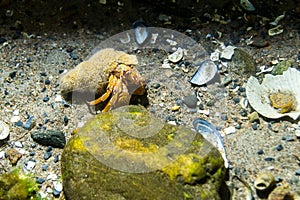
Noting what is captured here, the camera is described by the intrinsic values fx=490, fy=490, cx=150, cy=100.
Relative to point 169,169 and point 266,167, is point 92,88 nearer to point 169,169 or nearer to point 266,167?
point 169,169

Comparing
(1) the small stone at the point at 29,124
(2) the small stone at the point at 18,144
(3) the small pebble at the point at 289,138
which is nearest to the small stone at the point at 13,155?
(2) the small stone at the point at 18,144

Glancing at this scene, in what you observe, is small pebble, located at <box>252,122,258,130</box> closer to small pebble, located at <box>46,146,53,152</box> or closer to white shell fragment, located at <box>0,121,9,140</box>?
small pebble, located at <box>46,146,53,152</box>

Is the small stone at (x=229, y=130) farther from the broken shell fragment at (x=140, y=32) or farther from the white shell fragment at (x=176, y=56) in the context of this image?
the broken shell fragment at (x=140, y=32)

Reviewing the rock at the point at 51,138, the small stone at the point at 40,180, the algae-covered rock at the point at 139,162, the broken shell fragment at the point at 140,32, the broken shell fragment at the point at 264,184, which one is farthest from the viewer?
the broken shell fragment at the point at 140,32

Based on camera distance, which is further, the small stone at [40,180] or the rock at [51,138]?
the rock at [51,138]

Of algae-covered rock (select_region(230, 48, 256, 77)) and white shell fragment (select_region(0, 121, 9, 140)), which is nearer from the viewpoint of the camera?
Result: white shell fragment (select_region(0, 121, 9, 140))

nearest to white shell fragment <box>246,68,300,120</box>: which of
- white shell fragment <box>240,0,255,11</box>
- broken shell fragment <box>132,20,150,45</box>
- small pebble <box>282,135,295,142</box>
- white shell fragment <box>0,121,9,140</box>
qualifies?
small pebble <box>282,135,295,142</box>
